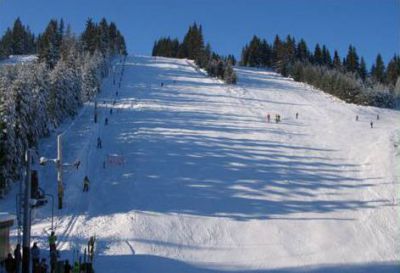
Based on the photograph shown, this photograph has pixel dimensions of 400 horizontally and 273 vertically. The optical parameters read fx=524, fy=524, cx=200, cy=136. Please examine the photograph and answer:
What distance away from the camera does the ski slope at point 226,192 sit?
953 inches

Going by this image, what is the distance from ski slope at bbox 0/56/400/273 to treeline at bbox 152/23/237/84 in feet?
103

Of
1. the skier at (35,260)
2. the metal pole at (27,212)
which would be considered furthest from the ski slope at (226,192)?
the metal pole at (27,212)

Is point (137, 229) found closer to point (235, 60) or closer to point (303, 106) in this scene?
point (303, 106)

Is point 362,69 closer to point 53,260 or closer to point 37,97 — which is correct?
point 37,97

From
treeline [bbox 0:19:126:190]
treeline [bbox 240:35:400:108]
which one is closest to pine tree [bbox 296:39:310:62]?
treeline [bbox 240:35:400:108]

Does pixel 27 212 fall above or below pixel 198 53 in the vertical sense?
below

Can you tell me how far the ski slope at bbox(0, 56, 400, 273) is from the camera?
79.5ft

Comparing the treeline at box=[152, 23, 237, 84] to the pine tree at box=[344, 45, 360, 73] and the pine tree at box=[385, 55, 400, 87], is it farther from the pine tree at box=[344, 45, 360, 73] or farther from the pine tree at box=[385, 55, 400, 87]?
the pine tree at box=[385, 55, 400, 87]

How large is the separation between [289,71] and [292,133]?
62.9 metres

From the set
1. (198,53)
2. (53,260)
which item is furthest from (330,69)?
(53,260)

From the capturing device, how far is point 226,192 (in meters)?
31.9

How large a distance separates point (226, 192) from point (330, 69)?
91.1 meters

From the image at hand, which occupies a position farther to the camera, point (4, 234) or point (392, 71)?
point (392, 71)

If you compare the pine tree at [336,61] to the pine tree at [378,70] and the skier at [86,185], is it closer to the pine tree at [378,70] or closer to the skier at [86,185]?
the pine tree at [378,70]
